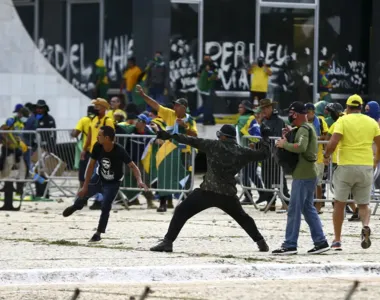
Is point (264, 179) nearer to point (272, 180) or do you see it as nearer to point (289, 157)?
A: point (272, 180)

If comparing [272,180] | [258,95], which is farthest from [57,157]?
[258,95]

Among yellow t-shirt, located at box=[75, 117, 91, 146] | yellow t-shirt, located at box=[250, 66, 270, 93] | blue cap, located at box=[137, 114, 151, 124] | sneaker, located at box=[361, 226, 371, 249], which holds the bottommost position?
sneaker, located at box=[361, 226, 371, 249]

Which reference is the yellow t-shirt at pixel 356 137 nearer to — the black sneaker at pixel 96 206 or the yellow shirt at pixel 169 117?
the yellow shirt at pixel 169 117

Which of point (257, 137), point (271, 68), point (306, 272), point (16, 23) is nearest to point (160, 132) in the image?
point (306, 272)

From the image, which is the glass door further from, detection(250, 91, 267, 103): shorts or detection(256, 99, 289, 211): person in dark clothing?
detection(256, 99, 289, 211): person in dark clothing

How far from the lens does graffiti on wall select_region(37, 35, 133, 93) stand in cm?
3183

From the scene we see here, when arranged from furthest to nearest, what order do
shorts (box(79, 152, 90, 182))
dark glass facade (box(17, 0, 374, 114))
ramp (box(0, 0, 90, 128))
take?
dark glass facade (box(17, 0, 374, 114)) < ramp (box(0, 0, 90, 128)) < shorts (box(79, 152, 90, 182))

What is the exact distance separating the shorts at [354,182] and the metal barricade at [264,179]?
521 cm

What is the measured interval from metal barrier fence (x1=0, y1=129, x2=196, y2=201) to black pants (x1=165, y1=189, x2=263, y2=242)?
6.33m

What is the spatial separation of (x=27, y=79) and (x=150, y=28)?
10.3 feet

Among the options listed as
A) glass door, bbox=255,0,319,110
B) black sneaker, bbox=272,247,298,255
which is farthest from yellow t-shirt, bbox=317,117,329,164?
glass door, bbox=255,0,319,110

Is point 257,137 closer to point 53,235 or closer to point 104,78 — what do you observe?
point 53,235

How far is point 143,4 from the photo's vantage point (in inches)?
1227

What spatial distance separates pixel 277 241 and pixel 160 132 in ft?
8.40
